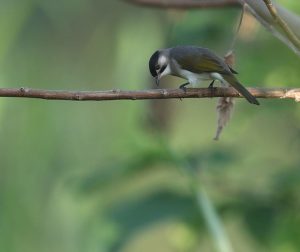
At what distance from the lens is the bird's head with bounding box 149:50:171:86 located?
2158 mm

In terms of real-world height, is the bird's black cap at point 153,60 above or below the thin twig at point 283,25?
below

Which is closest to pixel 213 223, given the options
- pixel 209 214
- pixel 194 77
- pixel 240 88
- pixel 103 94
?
pixel 209 214

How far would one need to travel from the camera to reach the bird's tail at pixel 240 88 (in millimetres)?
1731

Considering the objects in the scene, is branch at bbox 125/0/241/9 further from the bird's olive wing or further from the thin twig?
the thin twig

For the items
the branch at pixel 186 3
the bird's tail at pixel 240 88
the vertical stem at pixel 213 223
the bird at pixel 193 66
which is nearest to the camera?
the bird's tail at pixel 240 88

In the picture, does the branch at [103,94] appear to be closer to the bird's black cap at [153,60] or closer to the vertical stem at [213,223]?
the bird's black cap at [153,60]

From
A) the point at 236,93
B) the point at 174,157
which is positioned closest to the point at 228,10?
the point at 174,157

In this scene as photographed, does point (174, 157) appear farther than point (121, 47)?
No

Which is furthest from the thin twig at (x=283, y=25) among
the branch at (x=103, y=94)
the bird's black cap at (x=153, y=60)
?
Result: the bird's black cap at (x=153, y=60)

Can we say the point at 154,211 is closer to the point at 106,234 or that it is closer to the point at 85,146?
the point at 106,234

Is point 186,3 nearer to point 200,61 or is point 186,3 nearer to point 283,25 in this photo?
point 200,61

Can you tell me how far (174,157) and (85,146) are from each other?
1252 millimetres

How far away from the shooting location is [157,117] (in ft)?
10.3

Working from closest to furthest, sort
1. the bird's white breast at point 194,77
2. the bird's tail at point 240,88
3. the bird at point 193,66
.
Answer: the bird's tail at point 240,88, the bird at point 193,66, the bird's white breast at point 194,77
